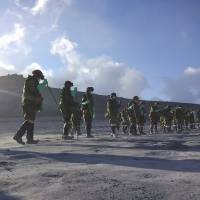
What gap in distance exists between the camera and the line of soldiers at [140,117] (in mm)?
22703

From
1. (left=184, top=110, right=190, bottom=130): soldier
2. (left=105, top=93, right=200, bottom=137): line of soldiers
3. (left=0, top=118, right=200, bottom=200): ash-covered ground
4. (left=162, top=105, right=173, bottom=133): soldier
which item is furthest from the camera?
(left=184, top=110, right=190, bottom=130): soldier

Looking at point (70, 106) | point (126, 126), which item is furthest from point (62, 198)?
point (126, 126)

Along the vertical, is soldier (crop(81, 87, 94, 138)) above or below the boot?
above

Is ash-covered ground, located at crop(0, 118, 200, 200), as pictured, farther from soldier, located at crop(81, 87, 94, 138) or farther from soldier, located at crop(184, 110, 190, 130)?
soldier, located at crop(184, 110, 190, 130)

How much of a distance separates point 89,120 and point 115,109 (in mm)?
1876

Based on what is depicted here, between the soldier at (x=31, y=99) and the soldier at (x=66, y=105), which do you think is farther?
the soldier at (x=66, y=105)

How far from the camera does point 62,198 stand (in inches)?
255

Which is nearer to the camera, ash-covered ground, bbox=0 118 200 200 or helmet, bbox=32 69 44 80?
ash-covered ground, bbox=0 118 200 200

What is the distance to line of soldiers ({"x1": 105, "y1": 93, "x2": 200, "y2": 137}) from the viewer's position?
894 inches

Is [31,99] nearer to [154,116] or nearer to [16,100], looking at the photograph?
[154,116]

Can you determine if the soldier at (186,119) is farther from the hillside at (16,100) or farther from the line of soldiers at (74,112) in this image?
the hillside at (16,100)

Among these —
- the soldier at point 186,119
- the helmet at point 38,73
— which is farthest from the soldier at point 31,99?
the soldier at point 186,119

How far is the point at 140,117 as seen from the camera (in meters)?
27.2

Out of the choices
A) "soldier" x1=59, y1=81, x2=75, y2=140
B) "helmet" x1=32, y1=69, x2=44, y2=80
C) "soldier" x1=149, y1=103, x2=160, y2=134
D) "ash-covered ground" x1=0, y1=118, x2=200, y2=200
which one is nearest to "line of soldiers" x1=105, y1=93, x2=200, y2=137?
"soldier" x1=149, y1=103, x2=160, y2=134
